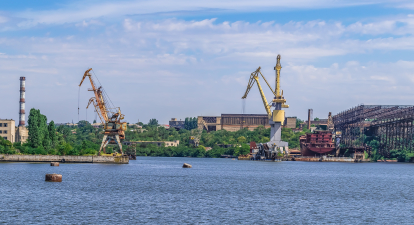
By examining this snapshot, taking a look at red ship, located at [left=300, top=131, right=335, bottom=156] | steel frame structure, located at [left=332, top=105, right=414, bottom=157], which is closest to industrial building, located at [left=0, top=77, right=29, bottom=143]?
red ship, located at [left=300, top=131, right=335, bottom=156]

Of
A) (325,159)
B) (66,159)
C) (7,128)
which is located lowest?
(325,159)

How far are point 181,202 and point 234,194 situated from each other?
933 cm

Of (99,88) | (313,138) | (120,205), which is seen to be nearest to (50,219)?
(120,205)

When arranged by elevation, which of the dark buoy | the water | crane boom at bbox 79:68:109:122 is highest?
crane boom at bbox 79:68:109:122

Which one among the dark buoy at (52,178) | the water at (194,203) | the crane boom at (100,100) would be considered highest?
the crane boom at (100,100)

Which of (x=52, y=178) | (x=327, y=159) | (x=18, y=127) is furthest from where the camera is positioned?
(x=327, y=159)

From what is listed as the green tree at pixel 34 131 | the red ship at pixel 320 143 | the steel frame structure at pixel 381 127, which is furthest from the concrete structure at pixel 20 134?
the steel frame structure at pixel 381 127

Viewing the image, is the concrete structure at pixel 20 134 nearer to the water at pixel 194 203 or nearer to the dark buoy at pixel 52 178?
the water at pixel 194 203

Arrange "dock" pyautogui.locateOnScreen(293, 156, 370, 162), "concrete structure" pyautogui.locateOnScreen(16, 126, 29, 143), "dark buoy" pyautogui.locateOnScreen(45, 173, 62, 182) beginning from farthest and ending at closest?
"dock" pyautogui.locateOnScreen(293, 156, 370, 162), "concrete structure" pyautogui.locateOnScreen(16, 126, 29, 143), "dark buoy" pyautogui.locateOnScreen(45, 173, 62, 182)

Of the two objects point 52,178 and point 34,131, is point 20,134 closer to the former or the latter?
point 34,131

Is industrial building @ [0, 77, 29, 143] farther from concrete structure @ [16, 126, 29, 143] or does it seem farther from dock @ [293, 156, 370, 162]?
dock @ [293, 156, 370, 162]

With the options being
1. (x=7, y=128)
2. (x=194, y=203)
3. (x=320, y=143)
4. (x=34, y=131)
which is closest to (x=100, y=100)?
(x=34, y=131)

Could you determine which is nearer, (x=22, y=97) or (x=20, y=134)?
(x=20, y=134)

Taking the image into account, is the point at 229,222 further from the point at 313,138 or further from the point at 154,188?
the point at 313,138
